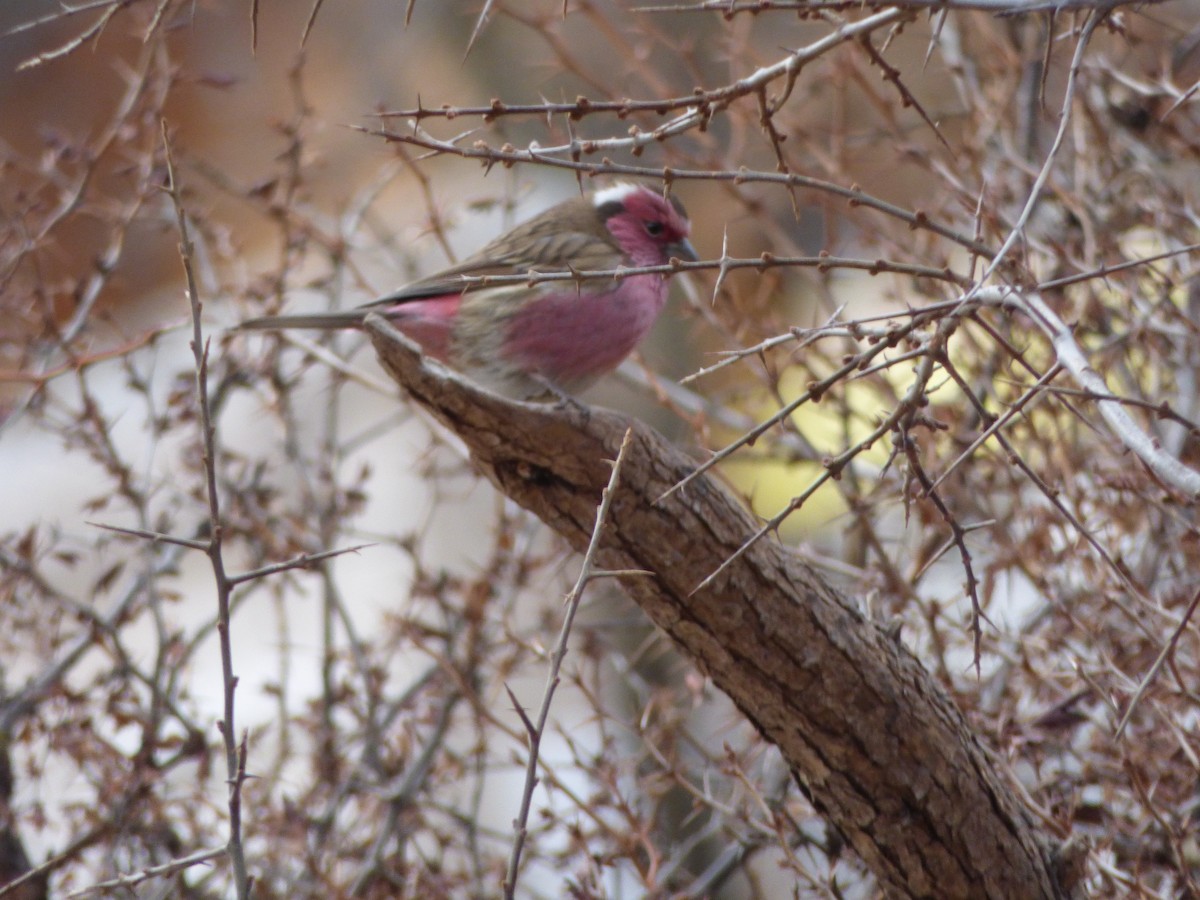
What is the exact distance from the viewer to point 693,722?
31.0 feet

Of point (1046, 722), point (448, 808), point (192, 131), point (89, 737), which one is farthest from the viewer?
point (192, 131)

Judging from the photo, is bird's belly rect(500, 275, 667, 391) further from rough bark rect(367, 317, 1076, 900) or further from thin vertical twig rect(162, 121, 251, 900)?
thin vertical twig rect(162, 121, 251, 900)

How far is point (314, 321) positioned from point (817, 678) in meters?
1.81

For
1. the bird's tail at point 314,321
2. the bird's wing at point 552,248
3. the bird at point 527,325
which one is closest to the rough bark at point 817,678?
the bird's tail at point 314,321

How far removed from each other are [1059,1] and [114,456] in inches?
130

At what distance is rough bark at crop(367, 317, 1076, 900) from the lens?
3.25m

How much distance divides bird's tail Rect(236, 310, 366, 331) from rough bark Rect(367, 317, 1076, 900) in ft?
2.58

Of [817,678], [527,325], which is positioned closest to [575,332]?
[527,325]

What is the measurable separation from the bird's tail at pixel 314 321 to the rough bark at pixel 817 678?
0.79 metres

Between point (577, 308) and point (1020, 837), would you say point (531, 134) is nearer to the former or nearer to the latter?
point (577, 308)

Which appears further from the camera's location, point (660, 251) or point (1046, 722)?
point (660, 251)

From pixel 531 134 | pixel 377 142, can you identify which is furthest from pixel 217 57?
pixel 531 134

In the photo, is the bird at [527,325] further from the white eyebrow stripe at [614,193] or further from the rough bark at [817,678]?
the rough bark at [817,678]

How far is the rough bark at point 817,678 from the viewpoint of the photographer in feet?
10.7
